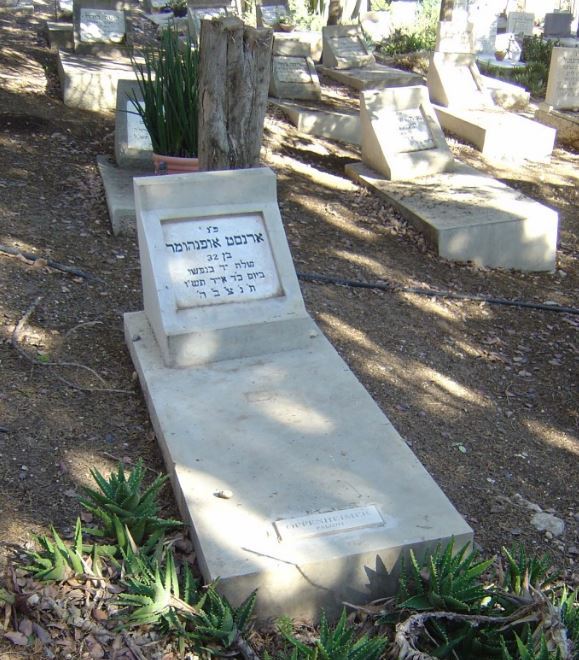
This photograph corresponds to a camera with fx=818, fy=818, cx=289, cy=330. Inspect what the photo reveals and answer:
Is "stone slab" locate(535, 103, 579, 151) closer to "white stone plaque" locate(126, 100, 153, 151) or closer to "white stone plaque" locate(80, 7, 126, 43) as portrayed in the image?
"white stone plaque" locate(80, 7, 126, 43)

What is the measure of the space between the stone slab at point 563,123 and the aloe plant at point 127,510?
8.42 metres

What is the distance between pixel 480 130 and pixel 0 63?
5.66 m

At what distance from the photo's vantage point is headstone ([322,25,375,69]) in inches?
484

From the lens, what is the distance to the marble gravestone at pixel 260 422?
9.46ft

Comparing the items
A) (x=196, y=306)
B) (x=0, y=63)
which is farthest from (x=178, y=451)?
(x=0, y=63)

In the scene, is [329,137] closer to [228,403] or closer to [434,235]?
[434,235]

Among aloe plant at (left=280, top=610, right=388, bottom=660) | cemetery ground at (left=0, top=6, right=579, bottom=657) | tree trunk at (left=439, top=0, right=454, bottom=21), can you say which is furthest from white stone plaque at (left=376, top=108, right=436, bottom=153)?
tree trunk at (left=439, top=0, right=454, bottom=21)

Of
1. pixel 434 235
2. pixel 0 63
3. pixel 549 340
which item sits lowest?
pixel 549 340

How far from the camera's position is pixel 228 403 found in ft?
12.1

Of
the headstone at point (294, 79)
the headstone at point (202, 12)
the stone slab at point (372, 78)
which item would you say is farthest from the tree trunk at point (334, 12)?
the headstone at point (294, 79)

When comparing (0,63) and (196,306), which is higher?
(0,63)

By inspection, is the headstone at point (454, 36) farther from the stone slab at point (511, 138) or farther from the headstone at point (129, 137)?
the headstone at point (129, 137)

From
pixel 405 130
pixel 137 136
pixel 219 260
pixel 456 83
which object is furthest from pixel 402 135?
pixel 219 260

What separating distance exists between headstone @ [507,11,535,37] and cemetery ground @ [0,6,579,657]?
12744 millimetres
